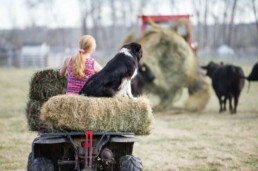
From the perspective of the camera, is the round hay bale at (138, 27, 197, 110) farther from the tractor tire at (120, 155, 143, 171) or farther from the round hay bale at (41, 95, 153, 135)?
the tractor tire at (120, 155, 143, 171)

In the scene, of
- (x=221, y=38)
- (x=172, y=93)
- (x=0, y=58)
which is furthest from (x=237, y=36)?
(x=172, y=93)

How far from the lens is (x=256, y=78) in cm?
1636

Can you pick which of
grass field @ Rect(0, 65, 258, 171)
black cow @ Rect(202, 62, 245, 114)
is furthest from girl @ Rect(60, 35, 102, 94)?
black cow @ Rect(202, 62, 245, 114)

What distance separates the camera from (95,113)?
618cm

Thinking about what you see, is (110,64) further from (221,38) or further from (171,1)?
(221,38)

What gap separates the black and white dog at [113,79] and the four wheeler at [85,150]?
636mm

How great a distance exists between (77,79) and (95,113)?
96 cm

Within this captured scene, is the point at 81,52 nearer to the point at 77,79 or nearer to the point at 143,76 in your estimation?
the point at 77,79

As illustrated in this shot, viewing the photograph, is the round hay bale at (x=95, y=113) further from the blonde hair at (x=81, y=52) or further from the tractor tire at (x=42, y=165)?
the blonde hair at (x=81, y=52)

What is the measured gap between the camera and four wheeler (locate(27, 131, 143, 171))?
6145 millimetres

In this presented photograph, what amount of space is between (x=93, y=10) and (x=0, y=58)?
2064 centimetres

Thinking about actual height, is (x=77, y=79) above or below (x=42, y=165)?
above

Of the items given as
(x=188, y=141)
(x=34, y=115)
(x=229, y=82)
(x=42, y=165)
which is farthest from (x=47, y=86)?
(x=229, y=82)

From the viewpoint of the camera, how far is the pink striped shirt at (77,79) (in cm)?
694
